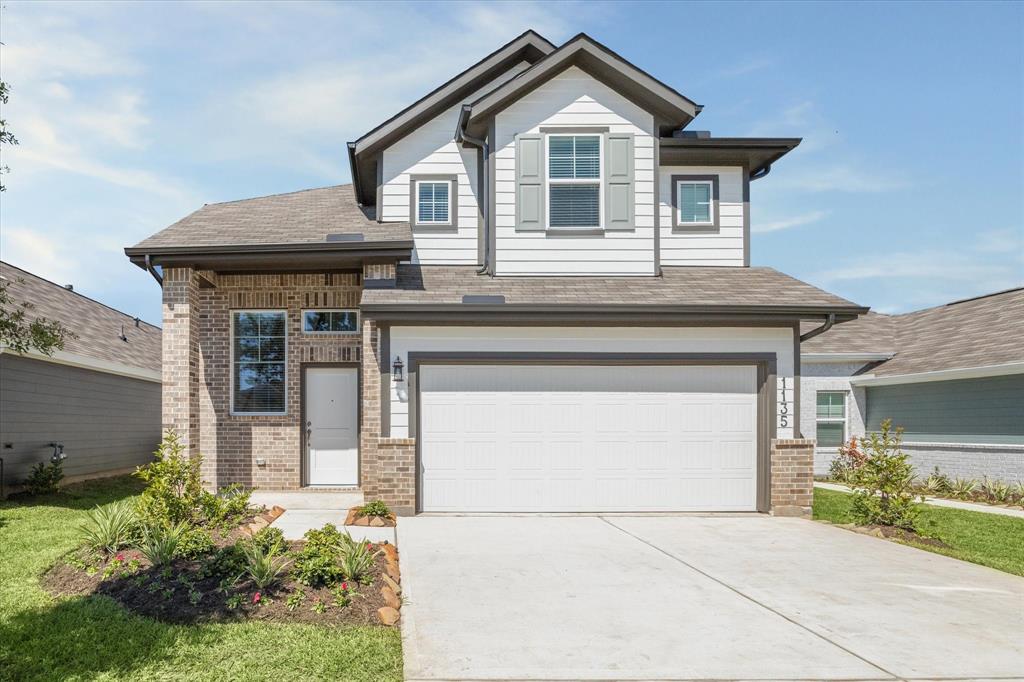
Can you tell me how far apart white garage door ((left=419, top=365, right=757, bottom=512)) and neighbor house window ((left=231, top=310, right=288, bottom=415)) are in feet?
11.3

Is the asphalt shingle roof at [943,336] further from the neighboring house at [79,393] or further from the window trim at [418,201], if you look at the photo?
the neighboring house at [79,393]

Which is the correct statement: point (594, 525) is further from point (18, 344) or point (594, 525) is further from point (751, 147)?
point (18, 344)

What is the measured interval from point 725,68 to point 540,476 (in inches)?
313

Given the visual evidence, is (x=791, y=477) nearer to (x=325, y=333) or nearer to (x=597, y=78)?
(x=597, y=78)

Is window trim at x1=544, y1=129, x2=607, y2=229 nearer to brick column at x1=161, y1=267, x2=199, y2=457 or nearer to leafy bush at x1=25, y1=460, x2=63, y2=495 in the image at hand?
brick column at x1=161, y1=267, x2=199, y2=457

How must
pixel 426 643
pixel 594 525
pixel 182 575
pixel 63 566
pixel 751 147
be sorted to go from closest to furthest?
pixel 426 643 < pixel 182 575 < pixel 63 566 < pixel 594 525 < pixel 751 147

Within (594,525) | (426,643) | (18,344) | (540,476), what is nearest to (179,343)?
(18,344)

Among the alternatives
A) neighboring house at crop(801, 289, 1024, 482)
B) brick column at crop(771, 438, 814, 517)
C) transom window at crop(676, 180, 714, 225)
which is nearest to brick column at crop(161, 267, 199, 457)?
transom window at crop(676, 180, 714, 225)

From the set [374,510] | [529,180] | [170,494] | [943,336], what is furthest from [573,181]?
[943,336]

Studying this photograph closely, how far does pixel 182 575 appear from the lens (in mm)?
5945

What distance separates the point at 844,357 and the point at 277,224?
13262 millimetres

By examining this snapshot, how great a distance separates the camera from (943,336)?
1712 cm

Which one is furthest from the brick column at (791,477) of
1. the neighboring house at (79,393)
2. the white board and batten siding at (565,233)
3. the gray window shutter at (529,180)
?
the neighboring house at (79,393)

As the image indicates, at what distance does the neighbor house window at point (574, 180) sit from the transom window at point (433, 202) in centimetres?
187
